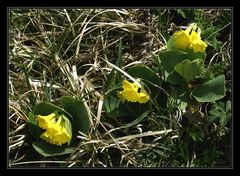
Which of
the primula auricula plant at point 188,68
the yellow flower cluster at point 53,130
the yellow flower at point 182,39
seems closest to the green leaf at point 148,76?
the primula auricula plant at point 188,68

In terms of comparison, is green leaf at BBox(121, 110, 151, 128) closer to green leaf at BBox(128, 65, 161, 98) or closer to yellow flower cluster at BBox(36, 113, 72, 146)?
green leaf at BBox(128, 65, 161, 98)

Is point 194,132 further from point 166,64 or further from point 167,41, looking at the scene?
point 167,41

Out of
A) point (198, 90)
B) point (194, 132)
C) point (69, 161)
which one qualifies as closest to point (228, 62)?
point (198, 90)

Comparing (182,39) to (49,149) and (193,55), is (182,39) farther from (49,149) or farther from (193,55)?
(49,149)

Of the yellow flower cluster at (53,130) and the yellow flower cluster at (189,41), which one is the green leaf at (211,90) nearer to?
the yellow flower cluster at (189,41)

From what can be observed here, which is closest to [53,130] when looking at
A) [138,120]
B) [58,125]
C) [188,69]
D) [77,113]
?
[58,125]

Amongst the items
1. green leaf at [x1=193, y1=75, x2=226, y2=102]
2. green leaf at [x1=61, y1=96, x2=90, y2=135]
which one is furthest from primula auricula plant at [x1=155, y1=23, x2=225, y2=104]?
green leaf at [x1=61, y1=96, x2=90, y2=135]

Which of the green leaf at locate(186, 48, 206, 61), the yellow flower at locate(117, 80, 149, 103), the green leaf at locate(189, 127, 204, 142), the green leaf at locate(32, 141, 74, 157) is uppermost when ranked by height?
the green leaf at locate(186, 48, 206, 61)
